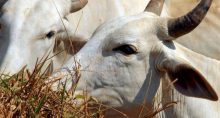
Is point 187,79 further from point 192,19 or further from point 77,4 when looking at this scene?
point 77,4

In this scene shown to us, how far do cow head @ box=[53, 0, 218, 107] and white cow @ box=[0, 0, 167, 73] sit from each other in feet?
3.99

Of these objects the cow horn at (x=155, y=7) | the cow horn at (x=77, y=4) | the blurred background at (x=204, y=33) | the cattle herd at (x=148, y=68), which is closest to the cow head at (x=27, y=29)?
the cow horn at (x=77, y=4)

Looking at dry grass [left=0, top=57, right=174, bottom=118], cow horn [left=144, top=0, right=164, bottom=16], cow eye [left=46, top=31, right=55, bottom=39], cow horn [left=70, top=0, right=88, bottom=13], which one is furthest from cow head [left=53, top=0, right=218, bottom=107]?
cow horn [left=70, top=0, right=88, bottom=13]

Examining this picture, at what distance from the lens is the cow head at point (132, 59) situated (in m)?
6.24

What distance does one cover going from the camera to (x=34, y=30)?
25.1 feet

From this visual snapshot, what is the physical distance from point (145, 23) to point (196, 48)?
2907 millimetres

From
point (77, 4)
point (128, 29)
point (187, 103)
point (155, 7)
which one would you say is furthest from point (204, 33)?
point (128, 29)

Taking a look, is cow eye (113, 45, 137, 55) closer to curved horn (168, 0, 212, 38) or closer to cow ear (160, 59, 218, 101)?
cow ear (160, 59, 218, 101)

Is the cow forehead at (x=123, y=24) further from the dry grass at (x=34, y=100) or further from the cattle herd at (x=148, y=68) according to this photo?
the dry grass at (x=34, y=100)

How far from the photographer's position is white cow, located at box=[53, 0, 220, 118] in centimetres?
623

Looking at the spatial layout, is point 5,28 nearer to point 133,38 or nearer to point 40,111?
point 133,38

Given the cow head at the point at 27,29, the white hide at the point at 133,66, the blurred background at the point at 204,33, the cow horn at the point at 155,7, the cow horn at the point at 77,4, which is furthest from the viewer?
the blurred background at the point at 204,33

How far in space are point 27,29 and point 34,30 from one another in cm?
8

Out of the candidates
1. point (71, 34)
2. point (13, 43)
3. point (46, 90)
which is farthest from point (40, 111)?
point (71, 34)
